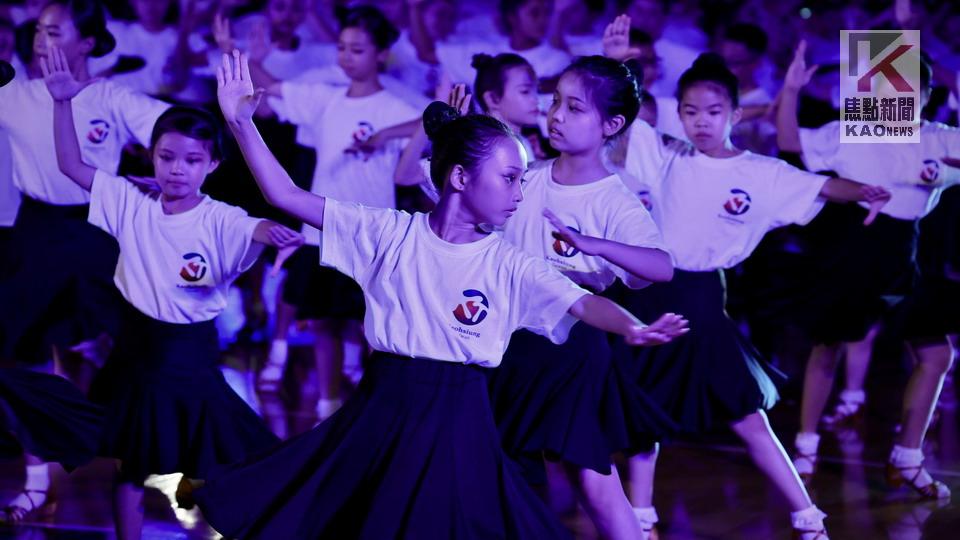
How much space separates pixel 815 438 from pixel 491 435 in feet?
9.73

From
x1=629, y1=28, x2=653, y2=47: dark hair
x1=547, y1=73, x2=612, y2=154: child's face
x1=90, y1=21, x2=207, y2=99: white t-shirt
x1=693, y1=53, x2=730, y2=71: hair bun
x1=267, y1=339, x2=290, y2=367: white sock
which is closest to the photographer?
x1=547, y1=73, x2=612, y2=154: child's face

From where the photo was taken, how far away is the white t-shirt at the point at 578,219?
4.11 metres

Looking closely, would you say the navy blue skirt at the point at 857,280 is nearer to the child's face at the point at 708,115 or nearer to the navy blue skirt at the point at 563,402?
the child's face at the point at 708,115

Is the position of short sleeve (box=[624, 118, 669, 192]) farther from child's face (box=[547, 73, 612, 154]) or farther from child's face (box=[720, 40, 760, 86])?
child's face (box=[720, 40, 760, 86])

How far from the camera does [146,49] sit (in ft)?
26.5

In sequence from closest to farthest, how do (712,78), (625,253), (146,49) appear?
1. (625,253)
2. (712,78)
3. (146,49)

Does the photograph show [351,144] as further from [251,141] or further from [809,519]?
[251,141]

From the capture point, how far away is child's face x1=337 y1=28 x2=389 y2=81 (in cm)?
673

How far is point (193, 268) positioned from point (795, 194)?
222 centimetres

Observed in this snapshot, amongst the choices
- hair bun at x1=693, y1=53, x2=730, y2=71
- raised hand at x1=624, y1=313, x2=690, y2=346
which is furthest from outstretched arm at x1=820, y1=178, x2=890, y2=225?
raised hand at x1=624, y1=313, x2=690, y2=346

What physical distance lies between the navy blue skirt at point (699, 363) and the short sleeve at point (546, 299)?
1.34 m

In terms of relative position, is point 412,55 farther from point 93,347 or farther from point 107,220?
point 107,220

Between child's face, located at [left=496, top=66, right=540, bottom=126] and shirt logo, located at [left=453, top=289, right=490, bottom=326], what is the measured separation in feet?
6.03

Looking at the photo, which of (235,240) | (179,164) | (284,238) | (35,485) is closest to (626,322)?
(284,238)
